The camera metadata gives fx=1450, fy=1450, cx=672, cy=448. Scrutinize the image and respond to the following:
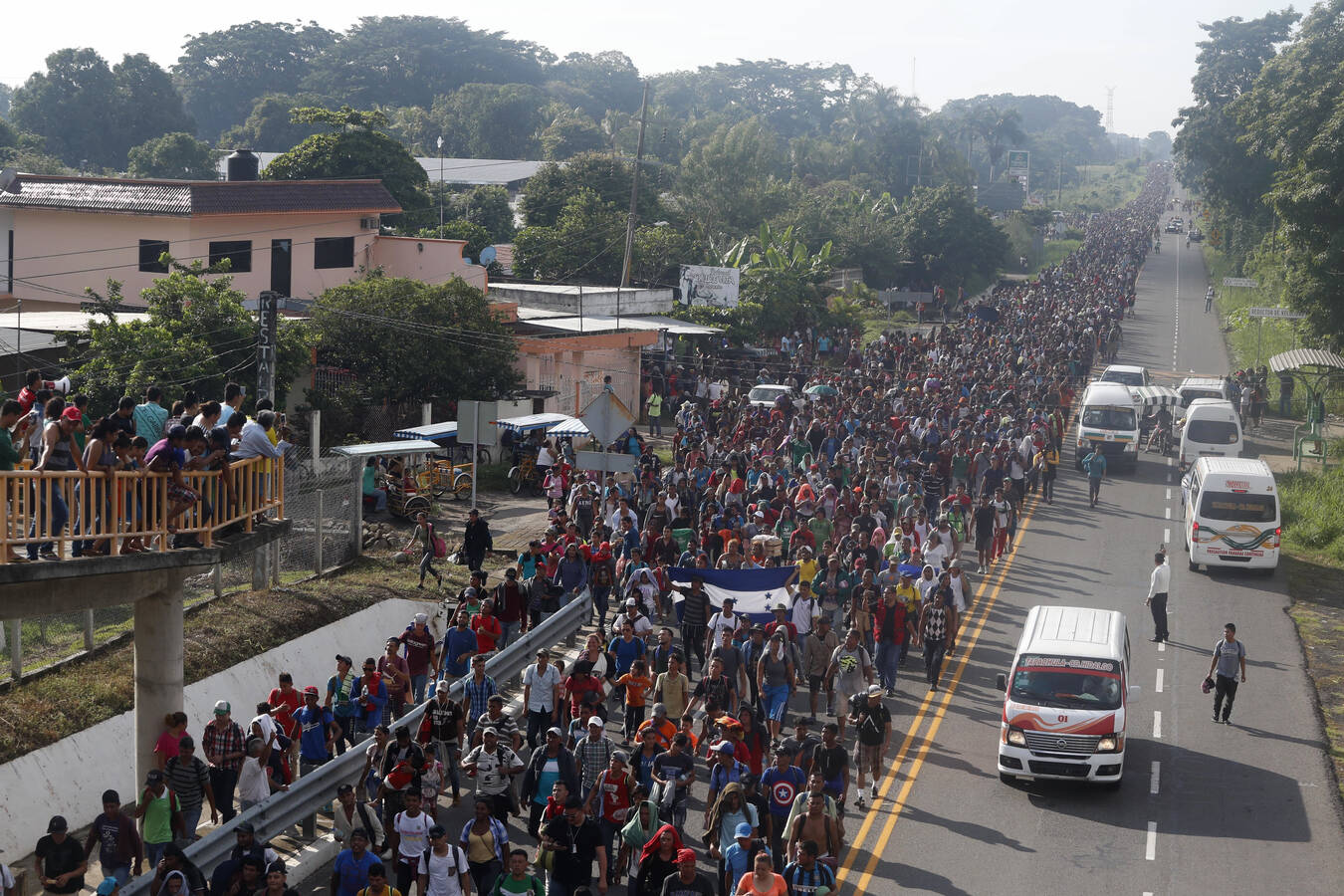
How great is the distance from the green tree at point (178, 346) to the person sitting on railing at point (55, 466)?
45.7 ft

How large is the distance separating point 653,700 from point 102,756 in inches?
231

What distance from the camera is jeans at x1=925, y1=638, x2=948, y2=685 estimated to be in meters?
19.2

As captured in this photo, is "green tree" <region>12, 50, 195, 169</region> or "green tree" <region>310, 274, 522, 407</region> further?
"green tree" <region>12, 50, 195, 169</region>

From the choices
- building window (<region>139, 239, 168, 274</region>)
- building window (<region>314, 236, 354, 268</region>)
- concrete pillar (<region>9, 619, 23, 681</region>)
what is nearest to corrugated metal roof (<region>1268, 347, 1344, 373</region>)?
building window (<region>314, 236, 354, 268</region>)

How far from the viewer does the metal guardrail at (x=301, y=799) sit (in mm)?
12141

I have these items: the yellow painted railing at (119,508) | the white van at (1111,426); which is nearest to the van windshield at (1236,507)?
the white van at (1111,426)

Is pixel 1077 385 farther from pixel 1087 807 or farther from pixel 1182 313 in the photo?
pixel 1087 807

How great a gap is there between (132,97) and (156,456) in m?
96.8

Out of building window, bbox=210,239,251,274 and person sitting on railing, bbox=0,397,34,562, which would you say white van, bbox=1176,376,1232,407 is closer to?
building window, bbox=210,239,251,274

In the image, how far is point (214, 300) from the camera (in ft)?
92.6

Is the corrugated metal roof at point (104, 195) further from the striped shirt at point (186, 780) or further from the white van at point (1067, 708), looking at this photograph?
the white van at point (1067, 708)

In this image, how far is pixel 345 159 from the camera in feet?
177

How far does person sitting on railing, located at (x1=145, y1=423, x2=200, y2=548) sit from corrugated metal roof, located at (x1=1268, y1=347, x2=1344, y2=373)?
36.1m

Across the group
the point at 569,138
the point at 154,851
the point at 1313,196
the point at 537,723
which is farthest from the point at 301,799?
the point at 569,138
